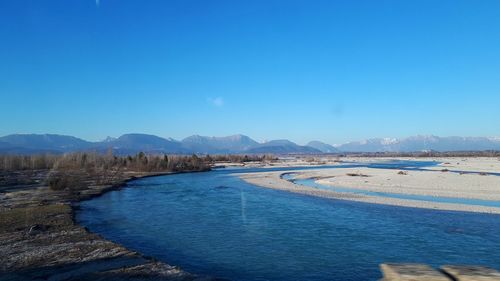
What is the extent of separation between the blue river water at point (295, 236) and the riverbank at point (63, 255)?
Answer: 117cm

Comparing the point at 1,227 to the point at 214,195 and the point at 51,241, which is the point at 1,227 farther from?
the point at 214,195

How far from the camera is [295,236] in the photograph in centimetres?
1852

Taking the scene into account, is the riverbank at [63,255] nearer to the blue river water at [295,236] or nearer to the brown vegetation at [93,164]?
the blue river water at [295,236]

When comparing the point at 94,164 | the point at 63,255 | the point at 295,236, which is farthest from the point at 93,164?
the point at 63,255

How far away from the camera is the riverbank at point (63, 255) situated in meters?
12.3

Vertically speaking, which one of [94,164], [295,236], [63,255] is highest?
[94,164]

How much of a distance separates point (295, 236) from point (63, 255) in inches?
374

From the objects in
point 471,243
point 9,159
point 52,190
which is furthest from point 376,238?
point 9,159

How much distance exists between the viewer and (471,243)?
16.8 meters

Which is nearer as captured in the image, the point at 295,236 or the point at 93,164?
the point at 295,236

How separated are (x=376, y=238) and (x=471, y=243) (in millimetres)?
3708

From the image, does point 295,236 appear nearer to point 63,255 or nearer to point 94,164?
point 63,255

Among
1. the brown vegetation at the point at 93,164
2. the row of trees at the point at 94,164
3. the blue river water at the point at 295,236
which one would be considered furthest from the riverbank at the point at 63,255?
the brown vegetation at the point at 93,164

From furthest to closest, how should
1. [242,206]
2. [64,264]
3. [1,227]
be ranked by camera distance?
1. [242,206]
2. [1,227]
3. [64,264]
